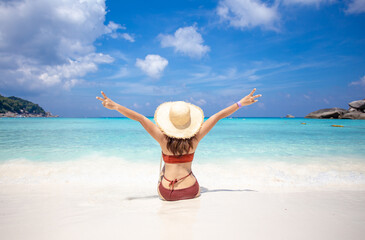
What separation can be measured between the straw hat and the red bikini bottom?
944mm

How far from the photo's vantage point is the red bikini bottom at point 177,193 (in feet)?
10.6

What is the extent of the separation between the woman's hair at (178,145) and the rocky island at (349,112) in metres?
53.5

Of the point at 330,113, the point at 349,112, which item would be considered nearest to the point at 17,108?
the point at 330,113

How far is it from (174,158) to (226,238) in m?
1.31

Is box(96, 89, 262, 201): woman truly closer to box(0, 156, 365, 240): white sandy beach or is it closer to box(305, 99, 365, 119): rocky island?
box(0, 156, 365, 240): white sandy beach

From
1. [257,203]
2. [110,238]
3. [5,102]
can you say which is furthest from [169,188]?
[5,102]

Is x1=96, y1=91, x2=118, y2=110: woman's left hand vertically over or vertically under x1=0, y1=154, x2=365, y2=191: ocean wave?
over

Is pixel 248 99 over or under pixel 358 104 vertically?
under

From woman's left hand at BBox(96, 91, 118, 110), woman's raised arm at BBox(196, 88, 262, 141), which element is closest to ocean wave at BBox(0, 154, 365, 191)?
woman's raised arm at BBox(196, 88, 262, 141)

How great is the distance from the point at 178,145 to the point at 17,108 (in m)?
120

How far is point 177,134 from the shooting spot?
2963 mm

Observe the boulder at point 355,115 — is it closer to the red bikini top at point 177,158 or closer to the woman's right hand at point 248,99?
the woman's right hand at point 248,99

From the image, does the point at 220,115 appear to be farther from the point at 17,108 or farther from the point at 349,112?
the point at 17,108

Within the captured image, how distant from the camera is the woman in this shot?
9.70 ft
